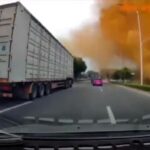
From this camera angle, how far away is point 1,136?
2.47m

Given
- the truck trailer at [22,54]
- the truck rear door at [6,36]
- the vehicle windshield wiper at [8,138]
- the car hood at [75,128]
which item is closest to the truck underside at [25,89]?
the truck trailer at [22,54]

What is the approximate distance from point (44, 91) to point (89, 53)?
17.7 m

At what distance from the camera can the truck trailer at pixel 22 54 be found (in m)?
15.0

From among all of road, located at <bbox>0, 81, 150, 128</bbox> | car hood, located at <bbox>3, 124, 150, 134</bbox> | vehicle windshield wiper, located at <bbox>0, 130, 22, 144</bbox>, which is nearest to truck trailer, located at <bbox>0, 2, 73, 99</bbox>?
road, located at <bbox>0, 81, 150, 128</bbox>

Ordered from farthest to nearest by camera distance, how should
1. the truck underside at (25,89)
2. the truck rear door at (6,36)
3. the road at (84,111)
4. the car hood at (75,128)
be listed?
A: the truck underside at (25,89) < the truck rear door at (6,36) < the road at (84,111) < the car hood at (75,128)

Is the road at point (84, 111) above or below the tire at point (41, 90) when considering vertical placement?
below

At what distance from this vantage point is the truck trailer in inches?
589

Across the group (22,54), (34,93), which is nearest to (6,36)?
(22,54)

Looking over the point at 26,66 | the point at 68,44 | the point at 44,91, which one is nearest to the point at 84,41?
the point at 68,44

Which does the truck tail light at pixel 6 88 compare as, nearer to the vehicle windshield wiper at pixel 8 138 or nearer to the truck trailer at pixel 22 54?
the truck trailer at pixel 22 54

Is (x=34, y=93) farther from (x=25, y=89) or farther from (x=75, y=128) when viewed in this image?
(x=75, y=128)

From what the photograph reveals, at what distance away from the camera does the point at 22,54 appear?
16438 millimetres

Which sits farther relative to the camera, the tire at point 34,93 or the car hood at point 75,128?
the tire at point 34,93

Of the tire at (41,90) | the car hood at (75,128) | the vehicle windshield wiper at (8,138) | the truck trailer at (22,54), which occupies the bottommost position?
the vehicle windshield wiper at (8,138)
